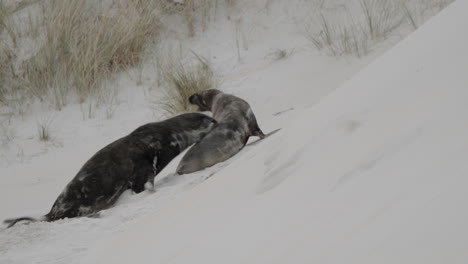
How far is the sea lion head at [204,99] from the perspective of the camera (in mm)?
6047

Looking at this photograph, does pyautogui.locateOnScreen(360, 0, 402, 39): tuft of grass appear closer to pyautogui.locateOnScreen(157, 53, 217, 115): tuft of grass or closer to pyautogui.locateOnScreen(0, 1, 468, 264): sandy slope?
pyautogui.locateOnScreen(157, 53, 217, 115): tuft of grass

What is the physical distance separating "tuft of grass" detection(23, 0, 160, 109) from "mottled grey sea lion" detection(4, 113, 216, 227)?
2.71 m

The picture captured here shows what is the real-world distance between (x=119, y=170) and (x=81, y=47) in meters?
3.47

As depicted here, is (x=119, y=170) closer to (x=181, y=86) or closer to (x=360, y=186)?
(x=181, y=86)

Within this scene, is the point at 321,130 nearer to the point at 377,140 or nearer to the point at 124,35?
the point at 377,140

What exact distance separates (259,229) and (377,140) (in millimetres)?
364

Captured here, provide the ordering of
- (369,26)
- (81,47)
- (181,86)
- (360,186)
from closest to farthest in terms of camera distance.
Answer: (360,186) → (181,86) → (369,26) → (81,47)

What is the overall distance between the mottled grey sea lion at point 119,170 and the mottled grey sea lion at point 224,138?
190 millimetres

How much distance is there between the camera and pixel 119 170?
170 inches

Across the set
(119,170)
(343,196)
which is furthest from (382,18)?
(343,196)

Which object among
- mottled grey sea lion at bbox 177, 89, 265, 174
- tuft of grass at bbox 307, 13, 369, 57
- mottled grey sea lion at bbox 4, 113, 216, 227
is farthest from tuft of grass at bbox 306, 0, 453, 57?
mottled grey sea lion at bbox 4, 113, 216, 227

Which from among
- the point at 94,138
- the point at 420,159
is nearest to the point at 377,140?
the point at 420,159

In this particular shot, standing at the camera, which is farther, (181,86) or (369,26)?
(369,26)

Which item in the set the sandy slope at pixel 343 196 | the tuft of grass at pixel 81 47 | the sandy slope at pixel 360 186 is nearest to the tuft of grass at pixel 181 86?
the tuft of grass at pixel 81 47
